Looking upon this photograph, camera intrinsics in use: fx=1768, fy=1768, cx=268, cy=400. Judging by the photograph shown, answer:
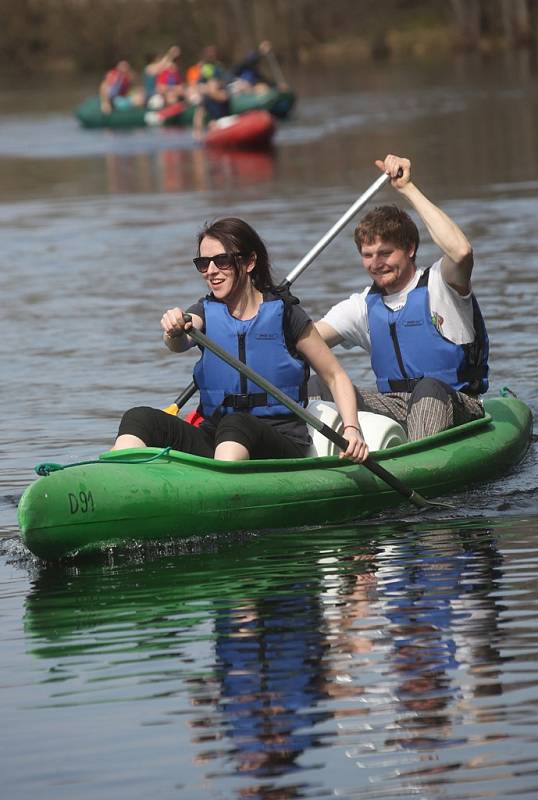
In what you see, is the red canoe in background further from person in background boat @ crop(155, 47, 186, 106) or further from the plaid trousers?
the plaid trousers

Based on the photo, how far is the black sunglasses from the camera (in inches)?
230

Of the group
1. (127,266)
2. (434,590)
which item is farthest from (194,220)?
(434,590)

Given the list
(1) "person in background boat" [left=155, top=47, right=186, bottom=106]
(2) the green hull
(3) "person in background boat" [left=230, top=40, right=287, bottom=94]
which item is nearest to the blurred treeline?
(1) "person in background boat" [left=155, top=47, right=186, bottom=106]

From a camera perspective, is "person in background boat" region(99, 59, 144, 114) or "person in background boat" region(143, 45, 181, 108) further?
"person in background boat" region(99, 59, 144, 114)

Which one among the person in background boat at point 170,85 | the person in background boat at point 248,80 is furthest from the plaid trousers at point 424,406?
the person in background boat at point 170,85

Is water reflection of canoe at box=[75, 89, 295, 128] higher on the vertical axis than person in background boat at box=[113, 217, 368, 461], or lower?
higher

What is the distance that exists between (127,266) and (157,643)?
9.47 meters

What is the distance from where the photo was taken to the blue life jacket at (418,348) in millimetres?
6645

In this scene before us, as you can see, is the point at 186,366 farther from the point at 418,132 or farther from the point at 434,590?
the point at 418,132

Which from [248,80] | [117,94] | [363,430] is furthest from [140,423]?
[117,94]

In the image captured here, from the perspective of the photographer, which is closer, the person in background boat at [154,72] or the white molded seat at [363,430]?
the white molded seat at [363,430]

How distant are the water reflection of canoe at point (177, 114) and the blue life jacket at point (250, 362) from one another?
20.9 metres

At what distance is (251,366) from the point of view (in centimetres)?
610

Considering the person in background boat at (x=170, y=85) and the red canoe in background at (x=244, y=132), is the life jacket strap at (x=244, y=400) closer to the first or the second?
the red canoe in background at (x=244, y=132)
